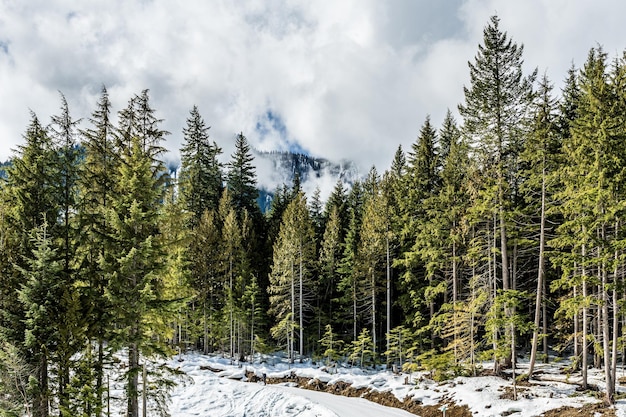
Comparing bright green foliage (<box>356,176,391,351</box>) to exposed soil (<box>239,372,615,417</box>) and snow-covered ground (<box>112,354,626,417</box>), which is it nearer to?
snow-covered ground (<box>112,354,626,417</box>)

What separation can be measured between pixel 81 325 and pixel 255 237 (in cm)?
2755

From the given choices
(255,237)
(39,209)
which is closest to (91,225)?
(39,209)

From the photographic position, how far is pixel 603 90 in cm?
1608

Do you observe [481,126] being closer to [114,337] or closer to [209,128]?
[114,337]

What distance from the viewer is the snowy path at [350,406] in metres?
19.8

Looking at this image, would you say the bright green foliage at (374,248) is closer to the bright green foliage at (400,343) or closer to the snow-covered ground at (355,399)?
the bright green foliage at (400,343)

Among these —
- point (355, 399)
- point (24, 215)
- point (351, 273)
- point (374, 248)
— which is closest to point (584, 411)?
point (355, 399)

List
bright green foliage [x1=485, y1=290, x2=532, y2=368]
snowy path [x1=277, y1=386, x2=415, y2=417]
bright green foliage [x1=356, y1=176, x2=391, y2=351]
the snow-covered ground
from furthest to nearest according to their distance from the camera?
bright green foliage [x1=356, y1=176, x2=391, y2=351]
snowy path [x1=277, y1=386, x2=415, y2=417]
bright green foliage [x1=485, y1=290, x2=532, y2=368]
the snow-covered ground

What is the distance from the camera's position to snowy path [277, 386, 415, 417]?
64.8 feet

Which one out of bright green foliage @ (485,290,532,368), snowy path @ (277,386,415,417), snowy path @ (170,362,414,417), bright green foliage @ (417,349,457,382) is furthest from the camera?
bright green foliage @ (417,349,457,382)

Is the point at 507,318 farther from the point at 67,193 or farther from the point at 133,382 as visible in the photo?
the point at 67,193

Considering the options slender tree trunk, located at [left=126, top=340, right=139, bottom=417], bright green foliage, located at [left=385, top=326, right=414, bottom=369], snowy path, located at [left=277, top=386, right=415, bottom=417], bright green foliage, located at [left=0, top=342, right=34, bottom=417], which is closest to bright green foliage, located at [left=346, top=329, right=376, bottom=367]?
bright green foliage, located at [left=385, top=326, right=414, bottom=369]

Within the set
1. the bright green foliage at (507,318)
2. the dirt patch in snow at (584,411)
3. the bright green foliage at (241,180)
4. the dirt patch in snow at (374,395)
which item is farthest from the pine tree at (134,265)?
the bright green foliage at (241,180)

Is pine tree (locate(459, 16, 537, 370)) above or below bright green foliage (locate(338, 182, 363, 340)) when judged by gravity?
above
